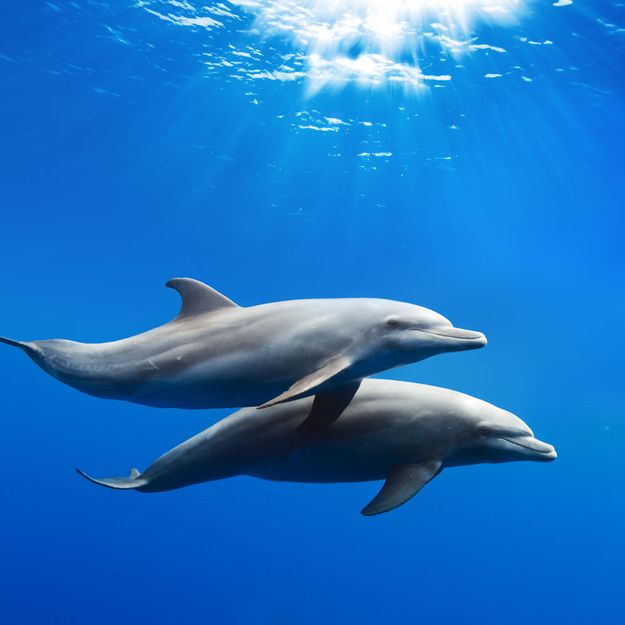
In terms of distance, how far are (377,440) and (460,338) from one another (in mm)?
1275

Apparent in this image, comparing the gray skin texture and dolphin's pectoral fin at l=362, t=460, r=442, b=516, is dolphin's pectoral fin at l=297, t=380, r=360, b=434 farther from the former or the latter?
dolphin's pectoral fin at l=362, t=460, r=442, b=516

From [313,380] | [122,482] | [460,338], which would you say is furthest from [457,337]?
[122,482]

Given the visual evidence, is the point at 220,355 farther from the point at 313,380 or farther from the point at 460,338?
the point at 460,338

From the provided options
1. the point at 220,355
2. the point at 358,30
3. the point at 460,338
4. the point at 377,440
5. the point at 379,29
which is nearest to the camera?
the point at 460,338

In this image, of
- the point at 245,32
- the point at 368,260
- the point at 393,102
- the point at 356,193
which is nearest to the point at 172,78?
the point at 245,32

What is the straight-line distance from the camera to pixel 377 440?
4.98 meters

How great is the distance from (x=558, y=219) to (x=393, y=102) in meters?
11.4

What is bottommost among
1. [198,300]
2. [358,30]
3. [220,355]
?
Answer: [220,355]

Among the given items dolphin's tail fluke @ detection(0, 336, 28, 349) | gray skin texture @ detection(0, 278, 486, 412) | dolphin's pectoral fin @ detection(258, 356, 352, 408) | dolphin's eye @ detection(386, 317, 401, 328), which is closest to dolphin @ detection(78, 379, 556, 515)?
gray skin texture @ detection(0, 278, 486, 412)

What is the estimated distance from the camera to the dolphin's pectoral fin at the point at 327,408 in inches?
186

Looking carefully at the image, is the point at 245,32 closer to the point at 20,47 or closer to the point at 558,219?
the point at 20,47

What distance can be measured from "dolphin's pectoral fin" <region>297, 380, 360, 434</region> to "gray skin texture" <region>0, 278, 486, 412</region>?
85mm

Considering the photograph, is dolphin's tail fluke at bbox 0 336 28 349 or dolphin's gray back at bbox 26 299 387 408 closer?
dolphin's gray back at bbox 26 299 387 408

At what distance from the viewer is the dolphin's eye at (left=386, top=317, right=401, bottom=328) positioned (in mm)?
4477
